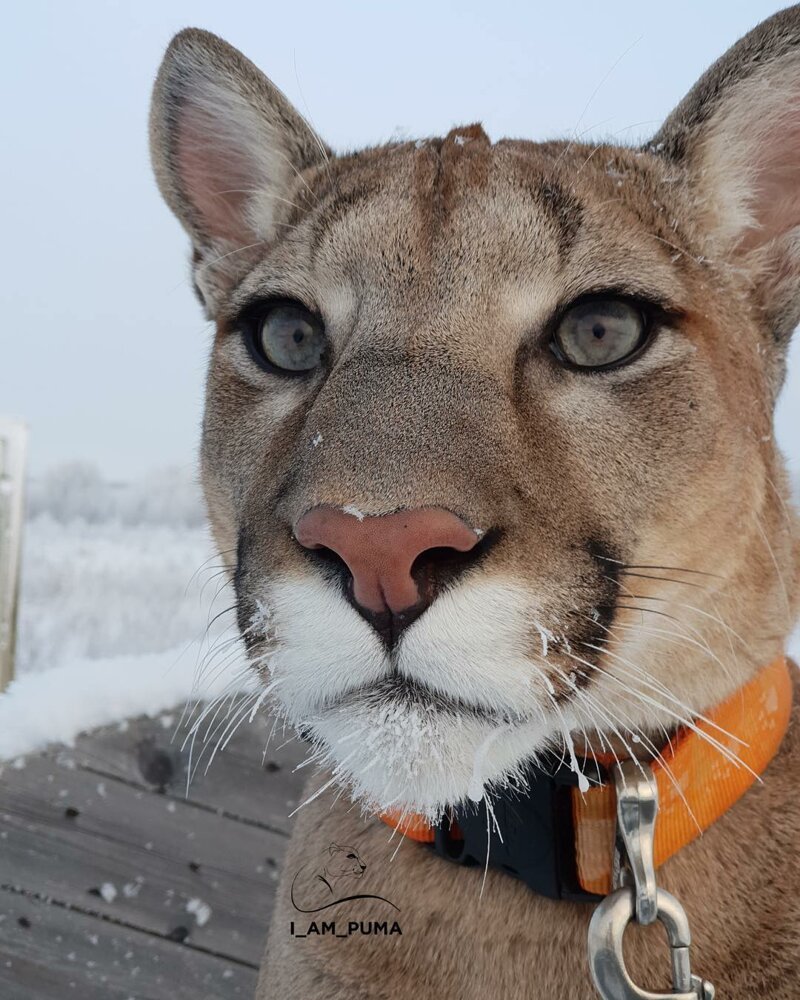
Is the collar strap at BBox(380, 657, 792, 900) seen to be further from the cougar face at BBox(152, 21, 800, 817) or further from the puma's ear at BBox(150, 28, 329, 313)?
the puma's ear at BBox(150, 28, 329, 313)

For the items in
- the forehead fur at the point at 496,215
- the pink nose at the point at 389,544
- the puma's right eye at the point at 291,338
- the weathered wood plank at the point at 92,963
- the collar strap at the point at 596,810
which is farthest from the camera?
the weathered wood plank at the point at 92,963

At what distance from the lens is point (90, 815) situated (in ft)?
8.87

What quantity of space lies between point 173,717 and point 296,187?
5.25 ft

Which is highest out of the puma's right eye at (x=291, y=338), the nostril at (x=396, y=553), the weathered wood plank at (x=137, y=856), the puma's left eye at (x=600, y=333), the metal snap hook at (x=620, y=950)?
the puma's left eye at (x=600, y=333)

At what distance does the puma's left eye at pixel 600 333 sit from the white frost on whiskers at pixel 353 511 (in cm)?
54

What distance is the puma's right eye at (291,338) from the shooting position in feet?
5.81

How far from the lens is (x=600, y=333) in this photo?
5.08 ft

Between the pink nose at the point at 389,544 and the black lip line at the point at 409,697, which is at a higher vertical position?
the pink nose at the point at 389,544

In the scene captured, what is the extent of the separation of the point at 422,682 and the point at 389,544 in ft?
0.70

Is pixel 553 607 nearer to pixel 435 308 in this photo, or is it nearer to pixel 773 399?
Result: pixel 435 308

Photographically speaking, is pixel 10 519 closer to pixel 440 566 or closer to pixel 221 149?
pixel 221 149

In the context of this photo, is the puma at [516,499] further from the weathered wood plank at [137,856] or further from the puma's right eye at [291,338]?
the weathered wood plank at [137,856]

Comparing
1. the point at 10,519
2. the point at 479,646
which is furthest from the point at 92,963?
the point at 479,646

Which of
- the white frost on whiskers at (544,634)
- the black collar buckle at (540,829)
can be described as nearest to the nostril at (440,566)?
the white frost on whiskers at (544,634)
